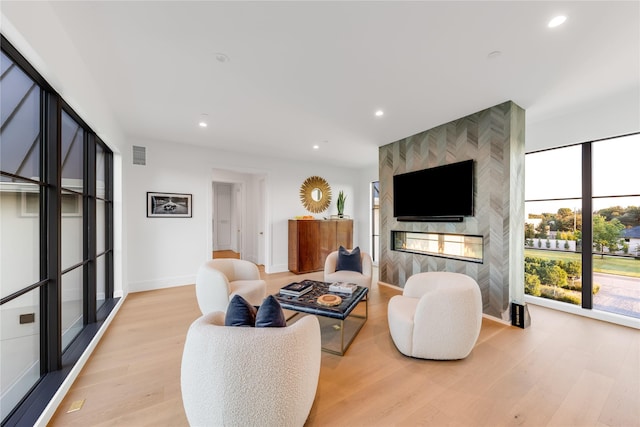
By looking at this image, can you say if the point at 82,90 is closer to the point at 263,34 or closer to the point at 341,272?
the point at 263,34

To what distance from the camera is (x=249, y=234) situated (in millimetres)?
6863

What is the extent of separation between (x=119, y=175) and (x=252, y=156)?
2359 mm

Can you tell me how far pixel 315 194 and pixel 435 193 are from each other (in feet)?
10.2

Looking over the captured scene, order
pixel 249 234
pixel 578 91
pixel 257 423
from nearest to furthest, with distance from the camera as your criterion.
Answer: pixel 257 423 < pixel 578 91 < pixel 249 234

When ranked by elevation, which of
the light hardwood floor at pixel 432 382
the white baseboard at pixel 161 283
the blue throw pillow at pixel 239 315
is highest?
the blue throw pillow at pixel 239 315

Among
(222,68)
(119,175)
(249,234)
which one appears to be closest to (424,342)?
(222,68)

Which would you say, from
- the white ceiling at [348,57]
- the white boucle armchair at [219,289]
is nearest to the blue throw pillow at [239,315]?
the white boucle armchair at [219,289]

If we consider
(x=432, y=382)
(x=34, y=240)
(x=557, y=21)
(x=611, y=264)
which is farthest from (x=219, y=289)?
(x=611, y=264)

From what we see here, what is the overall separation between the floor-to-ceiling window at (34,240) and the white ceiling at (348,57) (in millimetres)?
603

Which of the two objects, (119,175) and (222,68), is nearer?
(222,68)

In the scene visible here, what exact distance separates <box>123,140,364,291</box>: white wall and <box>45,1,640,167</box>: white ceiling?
1.13 meters

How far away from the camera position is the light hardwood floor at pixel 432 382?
1.58m

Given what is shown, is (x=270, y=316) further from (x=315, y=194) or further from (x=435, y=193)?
(x=315, y=194)

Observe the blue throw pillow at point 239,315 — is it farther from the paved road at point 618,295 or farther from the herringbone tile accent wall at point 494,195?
the paved road at point 618,295
